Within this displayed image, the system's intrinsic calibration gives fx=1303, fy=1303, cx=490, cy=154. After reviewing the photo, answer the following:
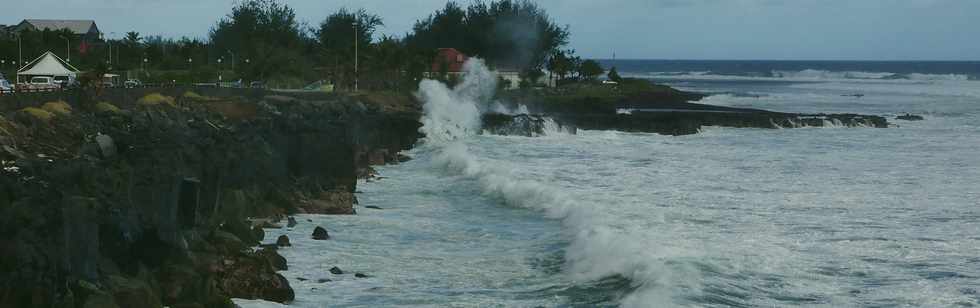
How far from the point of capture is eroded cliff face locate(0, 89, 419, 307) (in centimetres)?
1265

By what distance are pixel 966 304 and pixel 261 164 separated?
565 inches

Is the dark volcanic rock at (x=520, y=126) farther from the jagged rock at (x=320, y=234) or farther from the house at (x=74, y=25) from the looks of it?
the house at (x=74, y=25)

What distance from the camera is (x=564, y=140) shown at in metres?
52.4

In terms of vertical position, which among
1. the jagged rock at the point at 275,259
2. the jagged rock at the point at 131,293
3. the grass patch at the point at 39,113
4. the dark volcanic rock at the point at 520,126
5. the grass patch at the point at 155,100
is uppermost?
the grass patch at the point at 39,113

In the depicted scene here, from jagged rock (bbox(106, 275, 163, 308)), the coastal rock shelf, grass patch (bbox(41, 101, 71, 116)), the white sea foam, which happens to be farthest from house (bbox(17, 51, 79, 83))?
jagged rock (bbox(106, 275, 163, 308))

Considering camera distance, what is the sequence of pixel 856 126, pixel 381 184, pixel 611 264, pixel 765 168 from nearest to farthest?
pixel 611 264 < pixel 381 184 < pixel 765 168 < pixel 856 126

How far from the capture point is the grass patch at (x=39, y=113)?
92.9 feet

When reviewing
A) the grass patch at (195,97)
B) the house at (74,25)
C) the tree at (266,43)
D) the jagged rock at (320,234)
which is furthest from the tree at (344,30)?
the jagged rock at (320,234)

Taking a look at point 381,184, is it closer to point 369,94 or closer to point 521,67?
point 369,94

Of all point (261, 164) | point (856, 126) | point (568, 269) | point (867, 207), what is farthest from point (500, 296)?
point (856, 126)

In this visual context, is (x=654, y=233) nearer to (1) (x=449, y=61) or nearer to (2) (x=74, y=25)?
(1) (x=449, y=61)

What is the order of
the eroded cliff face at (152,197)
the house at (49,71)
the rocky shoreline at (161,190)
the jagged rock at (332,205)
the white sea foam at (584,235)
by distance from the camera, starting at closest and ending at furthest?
the eroded cliff face at (152,197)
the rocky shoreline at (161,190)
the white sea foam at (584,235)
the jagged rock at (332,205)
the house at (49,71)

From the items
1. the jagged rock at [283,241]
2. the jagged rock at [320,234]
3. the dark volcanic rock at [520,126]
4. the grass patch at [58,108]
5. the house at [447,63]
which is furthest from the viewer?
the house at [447,63]

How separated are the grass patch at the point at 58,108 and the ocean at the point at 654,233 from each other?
718cm
